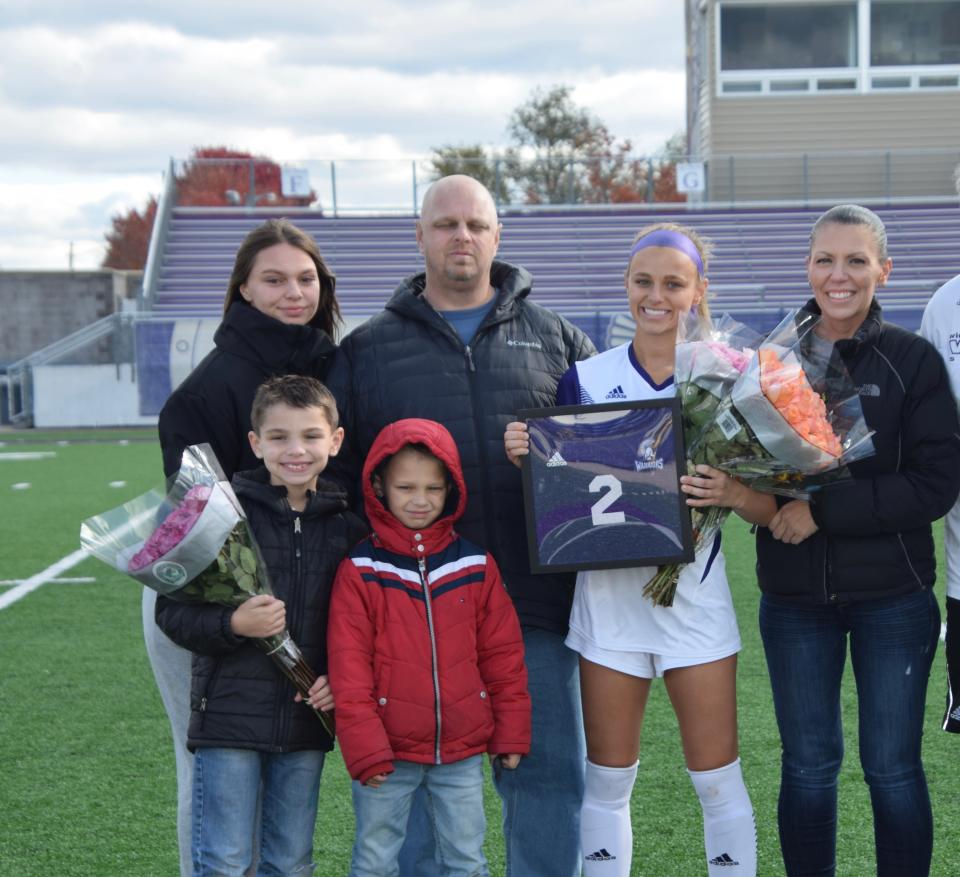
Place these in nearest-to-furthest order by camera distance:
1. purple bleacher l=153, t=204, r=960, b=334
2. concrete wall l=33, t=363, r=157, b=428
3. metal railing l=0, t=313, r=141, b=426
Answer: metal railing l=0, t=313, r=141, b=426 < concrete wall l=33, t=363, r=157, b=428 < purple bleacher l=153, t=204, r=960, b=334

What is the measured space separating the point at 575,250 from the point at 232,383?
22252 millimetres

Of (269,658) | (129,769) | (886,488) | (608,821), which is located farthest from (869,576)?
(129,769)

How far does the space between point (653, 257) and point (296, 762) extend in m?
1.53

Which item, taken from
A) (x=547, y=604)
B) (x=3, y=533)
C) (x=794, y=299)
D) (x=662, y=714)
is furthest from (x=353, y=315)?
(x=547, y=604)

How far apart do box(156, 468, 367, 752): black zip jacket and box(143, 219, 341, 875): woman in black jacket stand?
20 cm

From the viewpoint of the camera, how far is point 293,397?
2914 mm

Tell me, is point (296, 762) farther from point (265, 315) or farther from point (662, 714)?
point (662, 714)

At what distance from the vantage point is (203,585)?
2.83 meters

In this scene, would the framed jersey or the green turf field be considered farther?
the green turf field

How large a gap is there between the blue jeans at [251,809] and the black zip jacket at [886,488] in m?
1.27

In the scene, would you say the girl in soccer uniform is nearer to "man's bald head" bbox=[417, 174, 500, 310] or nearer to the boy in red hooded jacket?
the boy in red hooded jacket

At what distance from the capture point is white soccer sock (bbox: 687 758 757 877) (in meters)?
2.94

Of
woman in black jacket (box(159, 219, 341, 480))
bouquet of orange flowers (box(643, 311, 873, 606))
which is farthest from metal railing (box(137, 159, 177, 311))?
bouquet of orange flowers (box(643, 311, 873, 606))

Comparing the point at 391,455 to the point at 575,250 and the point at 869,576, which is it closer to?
the point at 869,576
